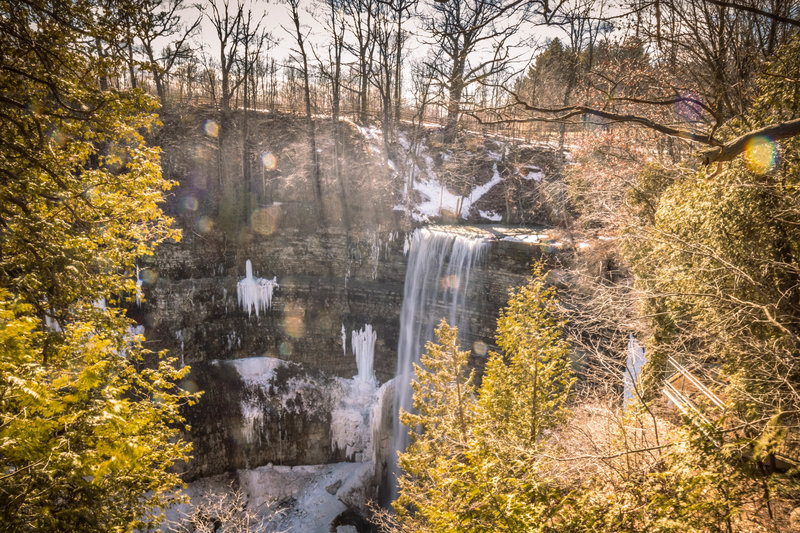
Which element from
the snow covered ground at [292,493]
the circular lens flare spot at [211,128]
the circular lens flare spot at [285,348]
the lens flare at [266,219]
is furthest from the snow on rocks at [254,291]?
the circular lens flare spot at [211,128]

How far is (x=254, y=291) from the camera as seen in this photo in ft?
64.8

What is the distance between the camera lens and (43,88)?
568 centimetres

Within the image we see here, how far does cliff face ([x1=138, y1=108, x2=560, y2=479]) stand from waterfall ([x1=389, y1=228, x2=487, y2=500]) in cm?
67

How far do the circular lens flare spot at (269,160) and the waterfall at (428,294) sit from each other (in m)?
9.72

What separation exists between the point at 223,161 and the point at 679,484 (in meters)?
23.2

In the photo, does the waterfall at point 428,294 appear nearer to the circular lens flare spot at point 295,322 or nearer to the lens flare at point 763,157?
the circular lens flare spot at point 295,322

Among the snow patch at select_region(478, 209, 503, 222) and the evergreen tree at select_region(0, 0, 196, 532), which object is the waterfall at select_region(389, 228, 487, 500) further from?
the evergreen tree at select_region(0, 0, 196, 532)

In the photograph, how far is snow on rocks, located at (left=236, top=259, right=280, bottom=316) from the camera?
64.6ft

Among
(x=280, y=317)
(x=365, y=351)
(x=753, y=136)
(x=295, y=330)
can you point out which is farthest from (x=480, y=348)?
(x=753, y=136)

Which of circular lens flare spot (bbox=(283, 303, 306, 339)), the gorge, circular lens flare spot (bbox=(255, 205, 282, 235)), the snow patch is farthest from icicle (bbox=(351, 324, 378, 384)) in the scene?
the snow patch

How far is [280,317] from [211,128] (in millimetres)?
12900

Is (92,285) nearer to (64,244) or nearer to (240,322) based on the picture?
(64,244)

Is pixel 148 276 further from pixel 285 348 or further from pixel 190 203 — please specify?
pixel 285 348

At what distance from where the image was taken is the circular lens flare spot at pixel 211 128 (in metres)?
22.9
